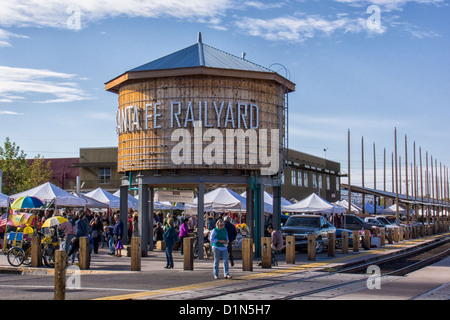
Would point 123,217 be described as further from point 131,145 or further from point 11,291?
point 11,291

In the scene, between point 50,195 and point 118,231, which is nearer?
point 118,231

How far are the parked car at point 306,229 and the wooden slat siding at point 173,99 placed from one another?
546 centimetres

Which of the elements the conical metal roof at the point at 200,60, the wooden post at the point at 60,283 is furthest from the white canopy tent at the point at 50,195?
the wooden post at the point at 60,283

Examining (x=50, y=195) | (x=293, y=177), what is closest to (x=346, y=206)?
(x=293, y=177)

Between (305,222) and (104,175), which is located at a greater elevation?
(104,175)

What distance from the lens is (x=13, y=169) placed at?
194 ft

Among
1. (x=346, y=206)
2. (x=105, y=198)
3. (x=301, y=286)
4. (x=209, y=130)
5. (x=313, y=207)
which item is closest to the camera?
(x=301, y=286)

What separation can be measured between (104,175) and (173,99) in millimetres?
44651

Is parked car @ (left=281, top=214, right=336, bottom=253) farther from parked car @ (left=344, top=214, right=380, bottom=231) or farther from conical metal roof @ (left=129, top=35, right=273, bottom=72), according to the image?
parked car @ (left=344, top=214, right=380, bottom=231)

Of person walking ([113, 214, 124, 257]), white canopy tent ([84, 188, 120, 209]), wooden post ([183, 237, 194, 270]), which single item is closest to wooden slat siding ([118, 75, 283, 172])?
person walking ([113, 214, 124, 257])

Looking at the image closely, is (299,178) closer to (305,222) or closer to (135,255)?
(305,222)

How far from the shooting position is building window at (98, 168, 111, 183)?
221ft

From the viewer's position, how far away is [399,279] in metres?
17.4
